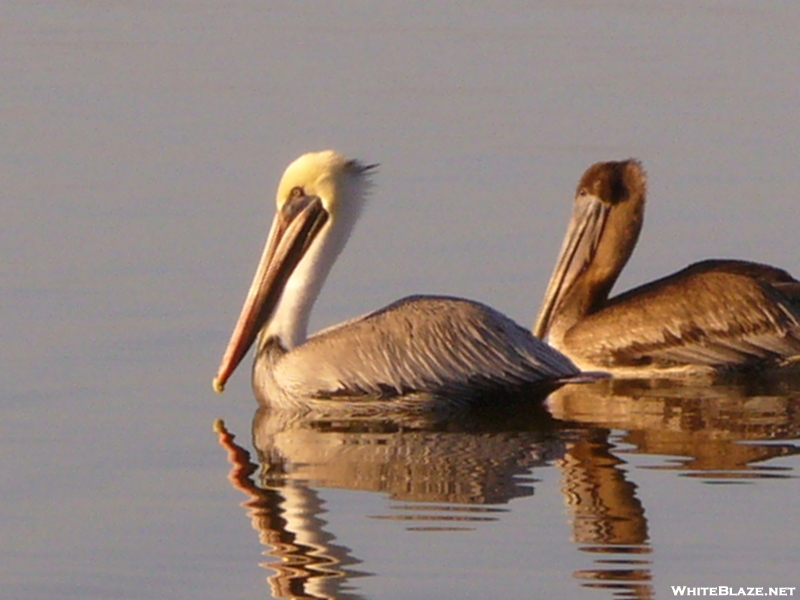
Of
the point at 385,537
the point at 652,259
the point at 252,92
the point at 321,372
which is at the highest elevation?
the point at 252,92

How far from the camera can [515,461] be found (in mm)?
7539

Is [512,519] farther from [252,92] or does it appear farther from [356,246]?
[252,92]

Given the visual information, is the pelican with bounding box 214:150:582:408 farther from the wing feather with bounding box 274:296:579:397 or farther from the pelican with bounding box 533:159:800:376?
the pelican with bounding box 533:159:800:376

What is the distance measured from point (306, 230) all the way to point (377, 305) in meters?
0.85

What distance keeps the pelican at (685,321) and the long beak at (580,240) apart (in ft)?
0.04

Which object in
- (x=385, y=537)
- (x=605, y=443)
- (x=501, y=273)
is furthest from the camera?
(x=501, y=273)

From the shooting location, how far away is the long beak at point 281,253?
870 centimetres

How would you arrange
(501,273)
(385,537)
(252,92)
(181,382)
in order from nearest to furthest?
(385,537) → (181,382) → (501,273) → (252,92)

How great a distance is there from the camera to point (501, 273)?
32.9 feet

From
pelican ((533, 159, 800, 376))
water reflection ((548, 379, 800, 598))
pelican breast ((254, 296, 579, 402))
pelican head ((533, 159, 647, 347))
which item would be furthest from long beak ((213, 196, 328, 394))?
pelican head ((533, 159, 647, 347))

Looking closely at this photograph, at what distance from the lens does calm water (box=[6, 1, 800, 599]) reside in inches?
255

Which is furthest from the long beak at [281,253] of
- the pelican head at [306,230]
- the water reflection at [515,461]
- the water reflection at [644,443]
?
the water reflection at [644,443]

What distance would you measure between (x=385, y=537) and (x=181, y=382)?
218cm

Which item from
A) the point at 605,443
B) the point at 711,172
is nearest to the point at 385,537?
the point at 605,443
